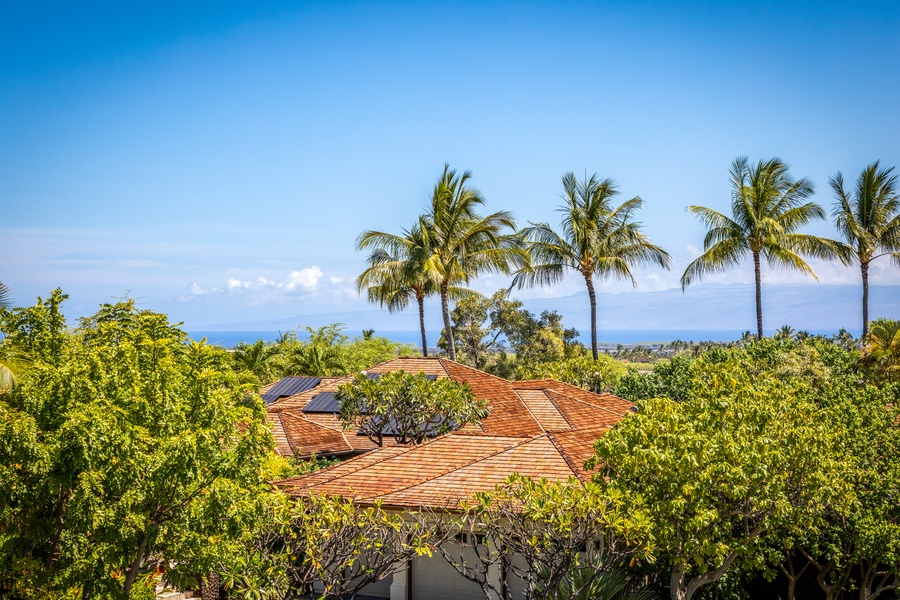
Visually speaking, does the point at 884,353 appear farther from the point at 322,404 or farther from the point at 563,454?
the point at 322,404

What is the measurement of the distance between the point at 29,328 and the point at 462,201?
25.6 metres

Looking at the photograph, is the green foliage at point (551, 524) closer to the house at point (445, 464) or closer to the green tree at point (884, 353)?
the house at point (445, 464)

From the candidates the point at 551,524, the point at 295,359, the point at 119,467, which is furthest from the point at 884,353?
the point at 295,359

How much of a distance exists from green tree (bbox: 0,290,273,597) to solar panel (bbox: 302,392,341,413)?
1606cm

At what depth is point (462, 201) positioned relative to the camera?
127ft

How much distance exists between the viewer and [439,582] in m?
19.2

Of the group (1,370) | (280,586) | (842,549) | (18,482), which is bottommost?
(842,549)

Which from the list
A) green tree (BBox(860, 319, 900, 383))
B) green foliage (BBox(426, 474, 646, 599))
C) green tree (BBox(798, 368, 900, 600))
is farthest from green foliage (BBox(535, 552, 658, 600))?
green tree (BBox(860, 319, 900, 383))

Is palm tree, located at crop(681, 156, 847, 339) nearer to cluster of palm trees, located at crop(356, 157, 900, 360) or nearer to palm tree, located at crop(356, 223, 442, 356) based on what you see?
cluster of palm trees, located at crop(356, 157, 900, 360)

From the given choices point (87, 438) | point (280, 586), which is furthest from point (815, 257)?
point (87, 438)

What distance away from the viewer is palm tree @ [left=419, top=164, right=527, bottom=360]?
3838 centimetres

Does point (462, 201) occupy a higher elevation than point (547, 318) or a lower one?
higher

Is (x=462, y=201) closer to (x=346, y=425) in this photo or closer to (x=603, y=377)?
(x=603, y=377)

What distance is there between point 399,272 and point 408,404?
16.6 m
